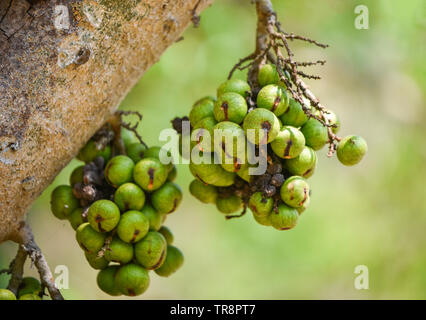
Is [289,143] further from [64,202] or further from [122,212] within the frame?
[64,202]

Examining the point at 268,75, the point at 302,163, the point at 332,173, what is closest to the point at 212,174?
the point at 302,163

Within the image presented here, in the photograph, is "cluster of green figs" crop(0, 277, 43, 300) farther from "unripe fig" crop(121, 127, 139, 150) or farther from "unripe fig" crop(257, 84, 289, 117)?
"unripe fig" crop(257, 84, 289, 117)

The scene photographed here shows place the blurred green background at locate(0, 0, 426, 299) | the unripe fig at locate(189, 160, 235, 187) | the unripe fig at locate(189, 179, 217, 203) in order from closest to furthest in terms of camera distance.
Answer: the unripe fig at locate(189, 160, 235, 187)
the unripe fig at locate(189, 179, 217, 203)
the blurred green background at locate(0, 0, 426, 299)

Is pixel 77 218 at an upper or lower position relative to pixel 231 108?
lower

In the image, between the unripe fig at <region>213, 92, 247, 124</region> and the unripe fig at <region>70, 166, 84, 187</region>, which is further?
the unripe fig at <region>70, 166, 84, 187</region>

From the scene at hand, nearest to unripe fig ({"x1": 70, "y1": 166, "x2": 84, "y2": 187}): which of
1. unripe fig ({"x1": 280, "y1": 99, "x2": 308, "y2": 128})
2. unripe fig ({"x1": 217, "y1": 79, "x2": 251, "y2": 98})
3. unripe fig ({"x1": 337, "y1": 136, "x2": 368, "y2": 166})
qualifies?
unripe fig ({"x1": 217, "y1": 79, "x2": 251, "y2": 98})

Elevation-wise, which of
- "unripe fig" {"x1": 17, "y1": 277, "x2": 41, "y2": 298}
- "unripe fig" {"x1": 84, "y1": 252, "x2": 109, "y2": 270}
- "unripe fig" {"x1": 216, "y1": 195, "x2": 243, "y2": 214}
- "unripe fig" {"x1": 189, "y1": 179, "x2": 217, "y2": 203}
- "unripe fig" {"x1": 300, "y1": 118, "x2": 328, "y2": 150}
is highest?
"unripe fig" {"x1": 300, "y1": 118, "x2": 328, "y2": 150}

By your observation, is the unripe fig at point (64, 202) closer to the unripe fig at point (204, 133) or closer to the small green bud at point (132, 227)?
the small green bud at point (132, 227)

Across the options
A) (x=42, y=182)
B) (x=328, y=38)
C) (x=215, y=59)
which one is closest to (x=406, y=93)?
(x=328, y=38)
